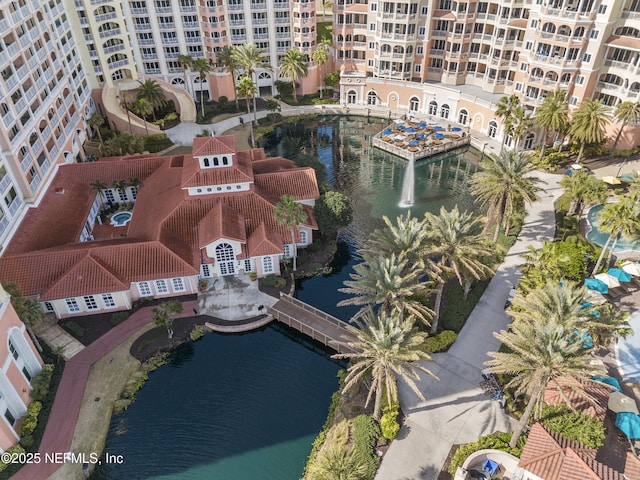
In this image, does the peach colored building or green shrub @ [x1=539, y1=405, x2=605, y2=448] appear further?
the peach colored building

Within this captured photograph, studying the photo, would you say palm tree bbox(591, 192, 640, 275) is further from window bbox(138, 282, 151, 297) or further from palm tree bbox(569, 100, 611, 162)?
window bbox(138, 282, 151, 297)

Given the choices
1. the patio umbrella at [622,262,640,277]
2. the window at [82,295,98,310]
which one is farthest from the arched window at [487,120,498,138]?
the window at [82,295,98,310]

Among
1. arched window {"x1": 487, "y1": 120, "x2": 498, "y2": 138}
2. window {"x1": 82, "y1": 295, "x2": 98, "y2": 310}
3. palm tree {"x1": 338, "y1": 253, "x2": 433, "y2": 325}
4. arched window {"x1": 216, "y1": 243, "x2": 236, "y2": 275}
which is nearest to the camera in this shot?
palm tree {"x1": 338, "y1": 253, "x2": 433, "y2": 325}

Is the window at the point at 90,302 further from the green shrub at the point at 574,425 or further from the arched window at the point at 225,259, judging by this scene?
the green shrub at the point at 574,425

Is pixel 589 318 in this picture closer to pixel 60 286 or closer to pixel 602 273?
pixel 602 273

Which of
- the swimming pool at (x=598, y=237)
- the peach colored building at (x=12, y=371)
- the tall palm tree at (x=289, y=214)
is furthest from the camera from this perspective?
the swimming pool at (x=598, y=237)

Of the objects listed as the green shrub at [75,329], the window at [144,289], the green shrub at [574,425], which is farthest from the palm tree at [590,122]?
the green shrub at [75,329]

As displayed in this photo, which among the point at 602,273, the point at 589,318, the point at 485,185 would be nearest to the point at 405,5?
the point at 485,185
